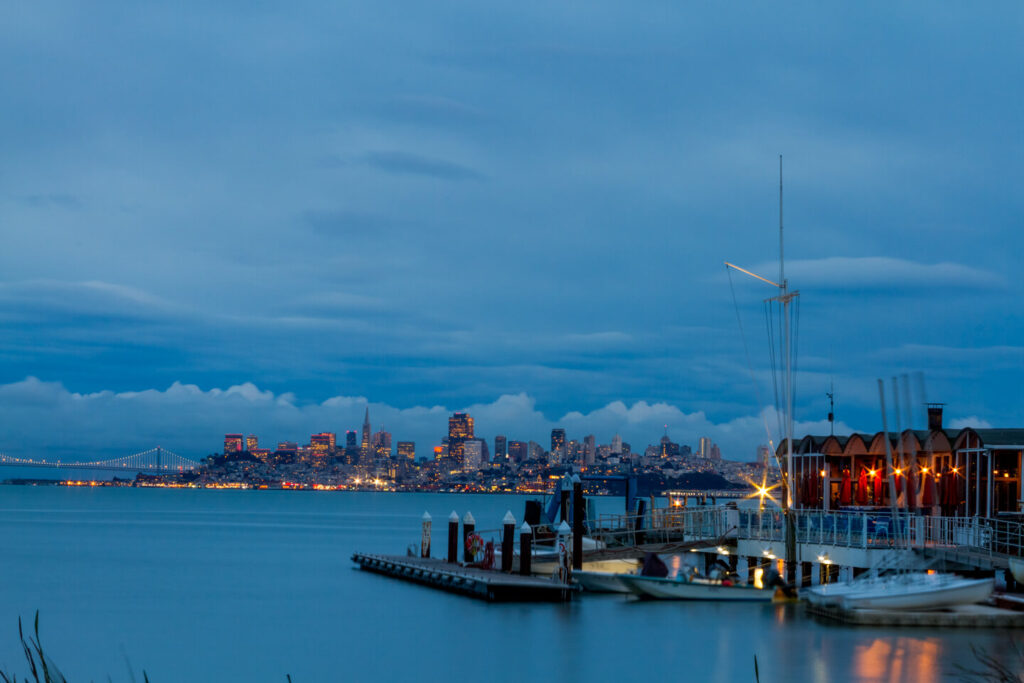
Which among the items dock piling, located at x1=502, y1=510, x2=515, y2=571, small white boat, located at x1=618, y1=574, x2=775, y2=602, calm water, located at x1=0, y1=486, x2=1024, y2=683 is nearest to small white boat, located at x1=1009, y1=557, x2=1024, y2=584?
calm water, located at x1=0, y1=486, x2=1024, y2=683

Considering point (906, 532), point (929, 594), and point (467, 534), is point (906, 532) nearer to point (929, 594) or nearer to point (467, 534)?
point (929, 594)

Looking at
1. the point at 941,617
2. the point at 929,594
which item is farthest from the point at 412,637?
the point at 941,617

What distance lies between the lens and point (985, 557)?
112ft

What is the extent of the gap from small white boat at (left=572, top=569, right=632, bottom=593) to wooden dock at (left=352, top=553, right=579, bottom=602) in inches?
26.5

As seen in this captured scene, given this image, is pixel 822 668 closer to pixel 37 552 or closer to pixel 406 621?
pixel 406 621

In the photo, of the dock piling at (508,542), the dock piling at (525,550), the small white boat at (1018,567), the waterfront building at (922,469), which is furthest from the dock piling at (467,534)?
the small white boat at (1018,567)

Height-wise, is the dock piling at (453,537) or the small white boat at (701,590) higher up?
the dock piling at (453,537)

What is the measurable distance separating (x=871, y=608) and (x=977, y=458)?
40.4 ft

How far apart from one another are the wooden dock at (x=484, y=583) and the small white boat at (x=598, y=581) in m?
0.67

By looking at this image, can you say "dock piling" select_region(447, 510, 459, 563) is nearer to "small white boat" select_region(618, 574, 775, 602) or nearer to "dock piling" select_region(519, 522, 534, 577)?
"dock piling" select_region(519, 522, 534, 577)

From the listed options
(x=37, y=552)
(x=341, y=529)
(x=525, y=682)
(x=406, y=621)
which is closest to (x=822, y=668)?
(x=525, y=682)

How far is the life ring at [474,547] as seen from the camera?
46.4 m

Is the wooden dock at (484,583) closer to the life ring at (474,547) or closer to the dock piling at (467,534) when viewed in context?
the dock piling at (467,534)

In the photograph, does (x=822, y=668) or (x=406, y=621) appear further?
(x=406, y=621)
